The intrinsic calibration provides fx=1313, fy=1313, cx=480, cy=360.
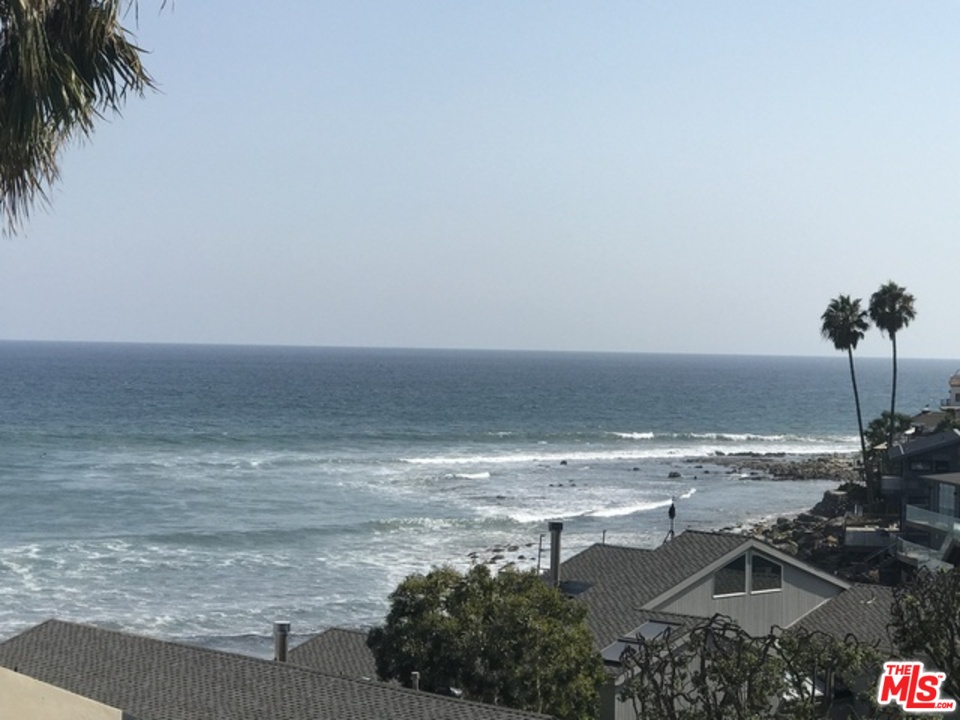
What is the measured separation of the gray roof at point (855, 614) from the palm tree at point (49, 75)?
21613mm

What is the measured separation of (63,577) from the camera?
47938 mm

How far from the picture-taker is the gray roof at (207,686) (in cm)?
1694

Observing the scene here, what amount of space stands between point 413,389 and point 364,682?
16915cm

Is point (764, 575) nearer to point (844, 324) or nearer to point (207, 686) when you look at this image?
point (207, 686)

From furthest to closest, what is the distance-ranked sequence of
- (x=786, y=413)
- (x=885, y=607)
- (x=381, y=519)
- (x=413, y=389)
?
(x=413, y=389)
(x=786, y=413)
(x=381, y=519)
(x=885, y=607)

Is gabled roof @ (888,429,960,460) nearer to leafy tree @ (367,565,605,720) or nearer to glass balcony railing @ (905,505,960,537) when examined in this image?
glass balcony railing @ (905,505,960,537)

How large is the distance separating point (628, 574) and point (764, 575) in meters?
2.86

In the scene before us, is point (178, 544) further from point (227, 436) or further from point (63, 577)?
point (227, 436)

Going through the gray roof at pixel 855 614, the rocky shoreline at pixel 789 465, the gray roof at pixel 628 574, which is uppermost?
the gray roof at pixel 628 574

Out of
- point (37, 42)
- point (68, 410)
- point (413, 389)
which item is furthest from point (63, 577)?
point (413, 389)

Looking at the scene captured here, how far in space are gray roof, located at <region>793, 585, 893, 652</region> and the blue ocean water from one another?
17.5m

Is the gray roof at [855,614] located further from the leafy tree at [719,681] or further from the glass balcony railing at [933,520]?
the leafy tree at [719,681]

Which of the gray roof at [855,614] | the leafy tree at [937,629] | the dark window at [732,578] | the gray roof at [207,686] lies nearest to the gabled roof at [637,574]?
the dark window at [732,578]

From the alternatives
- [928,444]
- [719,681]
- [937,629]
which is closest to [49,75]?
[719,681]
